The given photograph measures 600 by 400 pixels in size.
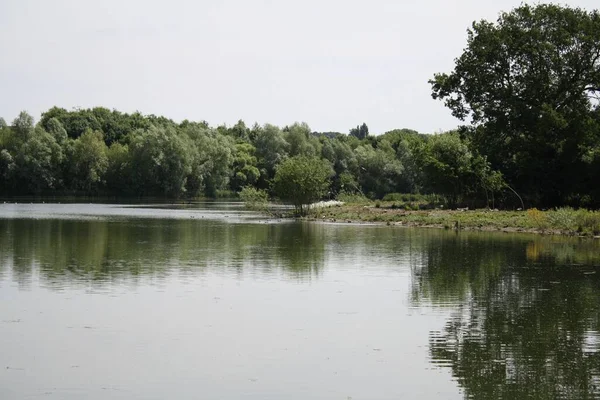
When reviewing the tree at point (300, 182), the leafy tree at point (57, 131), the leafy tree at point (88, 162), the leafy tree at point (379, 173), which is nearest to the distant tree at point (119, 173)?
the leafy tree at point (88, 162)

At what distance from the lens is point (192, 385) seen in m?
11.3

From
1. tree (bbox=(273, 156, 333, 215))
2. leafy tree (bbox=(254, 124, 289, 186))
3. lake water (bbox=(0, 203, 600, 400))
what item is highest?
leafy tree (bbox=(254, 124, 289, 186))

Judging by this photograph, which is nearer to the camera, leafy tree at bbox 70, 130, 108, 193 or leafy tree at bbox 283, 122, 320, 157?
leafy tree at bbox 70, 130, 108, 193

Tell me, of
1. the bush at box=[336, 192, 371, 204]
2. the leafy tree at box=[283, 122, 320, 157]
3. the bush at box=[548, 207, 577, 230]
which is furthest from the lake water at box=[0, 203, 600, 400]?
the leafy tree at box=[283, 122, 320, 157]

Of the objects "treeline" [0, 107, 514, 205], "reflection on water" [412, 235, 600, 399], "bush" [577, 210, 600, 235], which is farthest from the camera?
"treeline" [0, 107, 514, 205]

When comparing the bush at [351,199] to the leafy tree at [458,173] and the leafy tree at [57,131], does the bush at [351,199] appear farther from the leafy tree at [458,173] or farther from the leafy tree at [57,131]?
the leafy tree at [57,131]

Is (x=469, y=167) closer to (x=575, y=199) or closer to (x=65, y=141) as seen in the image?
(x=575, y=199)

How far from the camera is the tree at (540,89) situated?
4916cm

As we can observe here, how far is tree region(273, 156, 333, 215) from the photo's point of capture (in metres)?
54.8

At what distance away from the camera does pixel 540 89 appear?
165 ft

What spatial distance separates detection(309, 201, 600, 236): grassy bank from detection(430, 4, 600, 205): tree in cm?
438

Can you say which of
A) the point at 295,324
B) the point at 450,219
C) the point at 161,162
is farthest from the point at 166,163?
the point at 295,324

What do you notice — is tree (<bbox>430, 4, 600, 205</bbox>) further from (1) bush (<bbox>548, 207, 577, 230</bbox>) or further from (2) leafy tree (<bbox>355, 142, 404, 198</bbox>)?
(2) leafy tree (<bbox>355, 142, 404, 198</bbox>)

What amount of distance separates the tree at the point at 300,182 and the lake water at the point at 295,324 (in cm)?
2455
